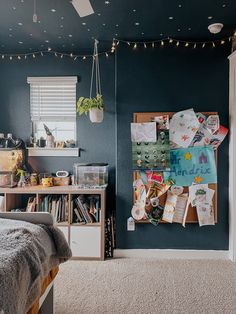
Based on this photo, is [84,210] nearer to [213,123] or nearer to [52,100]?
[52,100]

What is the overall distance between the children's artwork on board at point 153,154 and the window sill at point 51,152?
0.79 metres

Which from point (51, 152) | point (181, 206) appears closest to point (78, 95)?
point (51, 152)

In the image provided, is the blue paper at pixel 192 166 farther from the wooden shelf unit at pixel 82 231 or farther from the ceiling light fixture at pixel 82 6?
the ceiling light fixture at pixel 82 6

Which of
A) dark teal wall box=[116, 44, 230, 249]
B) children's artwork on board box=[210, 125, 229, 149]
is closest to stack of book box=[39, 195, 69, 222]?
dark teal wall box=[116, 44, 230, 249]

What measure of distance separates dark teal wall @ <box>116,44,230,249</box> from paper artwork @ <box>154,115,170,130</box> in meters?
0.11

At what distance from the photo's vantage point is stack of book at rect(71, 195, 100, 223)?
3.13m

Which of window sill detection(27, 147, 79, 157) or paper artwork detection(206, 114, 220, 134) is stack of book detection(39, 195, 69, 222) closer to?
window sill detection(27, 147, 79, 157)

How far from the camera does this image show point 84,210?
3131mm

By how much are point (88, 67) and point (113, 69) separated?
1.04 feet

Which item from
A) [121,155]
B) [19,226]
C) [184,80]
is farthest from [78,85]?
[19,226]

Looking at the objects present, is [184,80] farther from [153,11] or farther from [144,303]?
[144,303]

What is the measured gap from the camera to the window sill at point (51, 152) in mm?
3492

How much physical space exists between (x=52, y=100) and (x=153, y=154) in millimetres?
1460

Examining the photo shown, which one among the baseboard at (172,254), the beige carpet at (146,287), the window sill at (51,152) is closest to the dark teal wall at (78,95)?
the window sill at (51,152)
